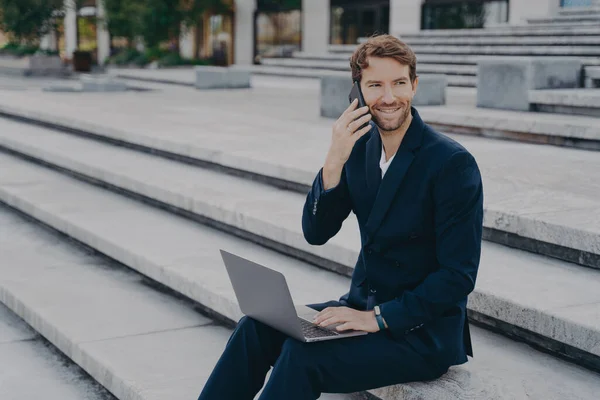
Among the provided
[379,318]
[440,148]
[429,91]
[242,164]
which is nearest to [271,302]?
[379,318]

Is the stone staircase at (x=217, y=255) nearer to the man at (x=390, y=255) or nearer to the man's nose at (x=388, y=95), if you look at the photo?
the man at (x=390, y=255)

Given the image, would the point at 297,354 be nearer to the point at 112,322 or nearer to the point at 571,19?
the point at 112,322

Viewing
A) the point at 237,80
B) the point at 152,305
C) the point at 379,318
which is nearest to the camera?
the point at 379,318

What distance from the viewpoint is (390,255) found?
10.6 ft

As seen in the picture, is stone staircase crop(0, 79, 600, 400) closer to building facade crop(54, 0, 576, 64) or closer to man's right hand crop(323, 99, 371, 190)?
man's right hand crop(323, 99, 371, 190)

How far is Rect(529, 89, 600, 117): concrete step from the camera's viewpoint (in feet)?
28.7

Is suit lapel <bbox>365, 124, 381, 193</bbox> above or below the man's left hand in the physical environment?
above

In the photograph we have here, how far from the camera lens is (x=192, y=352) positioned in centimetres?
453

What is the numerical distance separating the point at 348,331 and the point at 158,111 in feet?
32.7

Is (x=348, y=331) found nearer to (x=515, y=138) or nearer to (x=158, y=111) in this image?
(x=515, y=138)

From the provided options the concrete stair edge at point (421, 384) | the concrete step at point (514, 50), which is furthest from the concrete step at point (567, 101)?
the concrete stair edge at point (421, 384)

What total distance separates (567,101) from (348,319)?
655 centimetres

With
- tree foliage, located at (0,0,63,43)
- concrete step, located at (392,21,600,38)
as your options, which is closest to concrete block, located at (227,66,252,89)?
concrete step, located at (392,21,600,38)

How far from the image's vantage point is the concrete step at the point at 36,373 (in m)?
4.45
